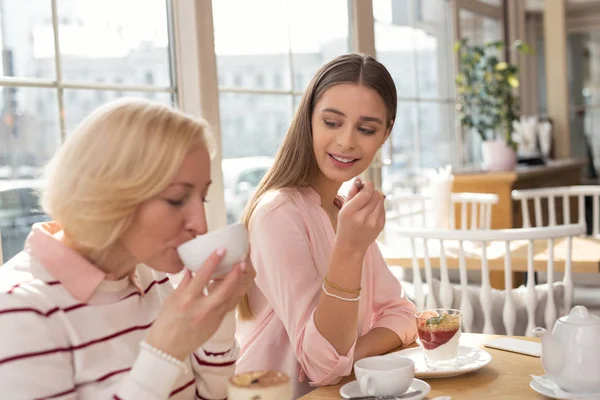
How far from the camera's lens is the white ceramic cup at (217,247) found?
1055 mm

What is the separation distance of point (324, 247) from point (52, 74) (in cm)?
95

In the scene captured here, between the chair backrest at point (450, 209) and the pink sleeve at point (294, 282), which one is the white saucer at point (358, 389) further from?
the chair backrest at point (450, 209)

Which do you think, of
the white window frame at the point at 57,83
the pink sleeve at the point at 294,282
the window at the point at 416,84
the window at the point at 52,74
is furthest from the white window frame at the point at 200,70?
the window at the point at 416,84

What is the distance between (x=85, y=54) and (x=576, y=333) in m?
1.61

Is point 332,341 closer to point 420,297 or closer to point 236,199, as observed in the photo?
point 420,297

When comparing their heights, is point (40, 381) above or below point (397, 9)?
below

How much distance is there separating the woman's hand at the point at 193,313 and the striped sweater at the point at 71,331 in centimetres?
3

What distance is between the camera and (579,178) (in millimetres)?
6000

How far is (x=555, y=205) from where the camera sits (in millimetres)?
5414

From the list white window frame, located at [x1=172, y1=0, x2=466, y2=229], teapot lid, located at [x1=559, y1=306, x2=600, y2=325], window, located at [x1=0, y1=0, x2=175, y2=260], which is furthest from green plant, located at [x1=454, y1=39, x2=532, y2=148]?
teapot lid, located at [x1=559, y1=306, x2=600, y2=325]

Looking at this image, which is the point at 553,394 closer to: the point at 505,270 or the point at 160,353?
the point at 160,353

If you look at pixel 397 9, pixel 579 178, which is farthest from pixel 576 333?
pixel 579 178

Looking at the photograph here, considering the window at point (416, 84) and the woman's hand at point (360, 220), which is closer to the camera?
the woman's hand at point (360, 220)

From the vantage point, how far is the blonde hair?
1034 millimetres
